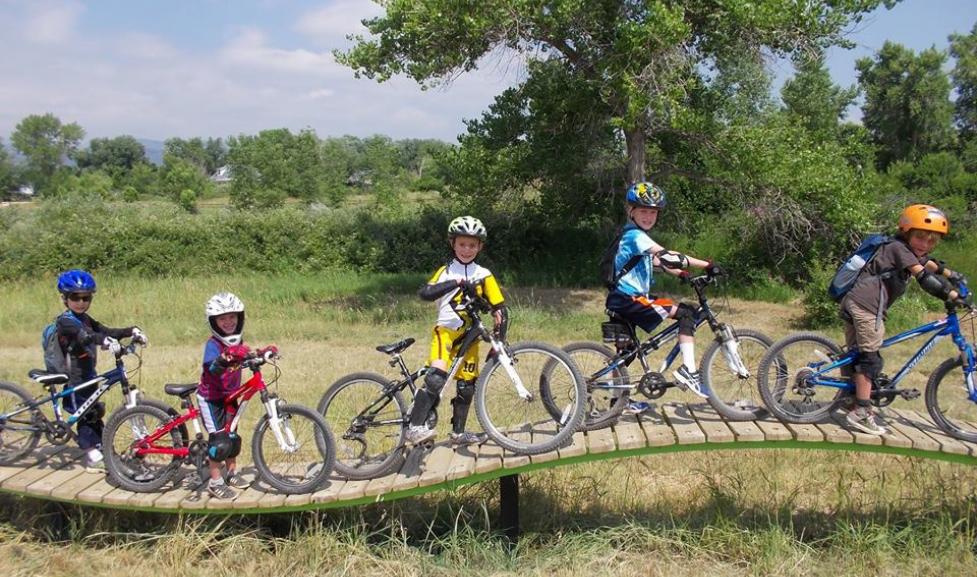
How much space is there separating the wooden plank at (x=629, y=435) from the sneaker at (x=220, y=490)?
2.75 m

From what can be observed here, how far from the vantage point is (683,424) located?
210 inches

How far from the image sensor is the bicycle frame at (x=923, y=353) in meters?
5.13

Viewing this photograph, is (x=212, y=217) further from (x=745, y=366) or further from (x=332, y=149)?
(x=332, y=149)

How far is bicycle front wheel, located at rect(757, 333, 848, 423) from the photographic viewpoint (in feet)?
17.6

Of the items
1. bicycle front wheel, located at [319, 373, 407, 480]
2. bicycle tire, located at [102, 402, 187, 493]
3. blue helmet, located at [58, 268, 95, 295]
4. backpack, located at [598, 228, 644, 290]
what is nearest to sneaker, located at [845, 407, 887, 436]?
backpack, located at [598, 228, 644, 290]

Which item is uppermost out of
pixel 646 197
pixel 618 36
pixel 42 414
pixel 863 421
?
pixel 618 36

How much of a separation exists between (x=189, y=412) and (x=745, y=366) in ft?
13.8

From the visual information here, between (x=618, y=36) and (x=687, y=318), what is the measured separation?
802 centimetres

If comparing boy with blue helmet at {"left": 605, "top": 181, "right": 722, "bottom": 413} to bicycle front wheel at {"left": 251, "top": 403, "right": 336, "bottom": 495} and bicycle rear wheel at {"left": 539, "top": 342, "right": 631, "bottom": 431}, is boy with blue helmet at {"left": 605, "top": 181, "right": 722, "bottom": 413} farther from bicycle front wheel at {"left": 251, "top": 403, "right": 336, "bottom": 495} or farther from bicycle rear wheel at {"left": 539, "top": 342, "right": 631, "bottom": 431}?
bicycle front wheel at {"left": 251, "top": 403, "right": 336, "bottom": 495}

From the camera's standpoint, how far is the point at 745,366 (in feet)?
18.1

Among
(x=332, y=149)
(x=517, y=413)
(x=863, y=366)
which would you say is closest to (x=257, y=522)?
(x=517, y=413)

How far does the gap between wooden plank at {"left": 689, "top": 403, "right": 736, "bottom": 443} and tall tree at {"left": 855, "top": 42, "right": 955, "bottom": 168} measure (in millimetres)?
25137

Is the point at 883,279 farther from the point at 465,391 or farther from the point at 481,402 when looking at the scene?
the point at 465,391

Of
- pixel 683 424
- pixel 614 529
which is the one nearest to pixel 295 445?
pixel 614 529
